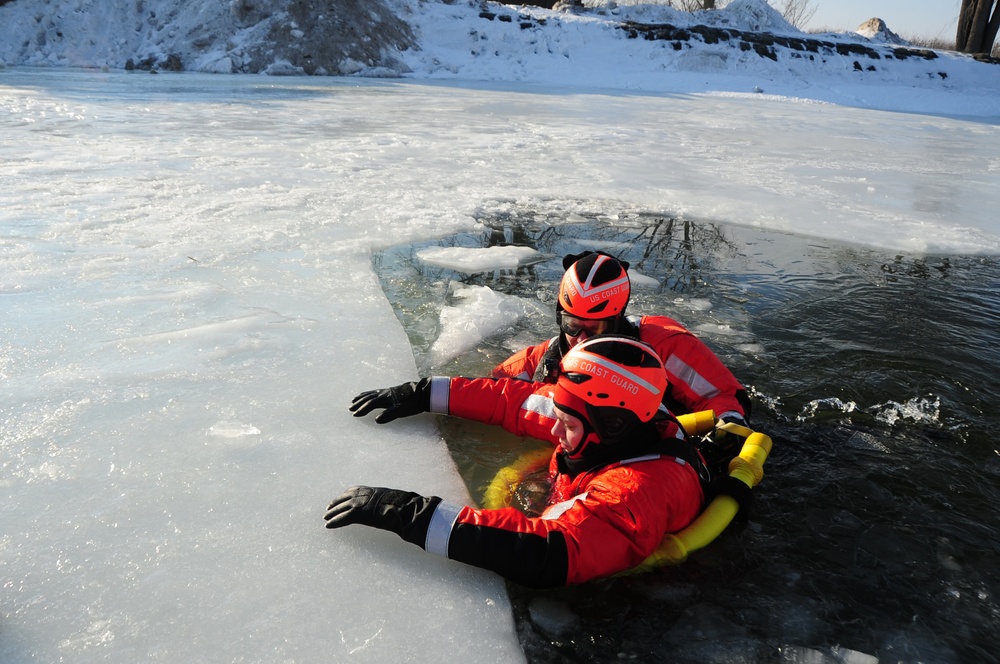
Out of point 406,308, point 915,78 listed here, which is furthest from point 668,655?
point 915,78

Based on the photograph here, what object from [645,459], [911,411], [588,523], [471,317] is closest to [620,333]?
[645,459]

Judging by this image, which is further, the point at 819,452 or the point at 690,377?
the point at 690,377

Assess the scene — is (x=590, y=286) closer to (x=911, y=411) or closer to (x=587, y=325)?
(x=587, y=325)

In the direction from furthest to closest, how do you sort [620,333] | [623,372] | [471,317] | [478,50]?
[478,50], [471,317], [620,333], [623,372]

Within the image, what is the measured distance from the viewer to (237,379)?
308 centimetres

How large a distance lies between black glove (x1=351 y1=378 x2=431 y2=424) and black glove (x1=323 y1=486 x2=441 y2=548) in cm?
65

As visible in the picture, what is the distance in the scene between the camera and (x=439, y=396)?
2.99 meters

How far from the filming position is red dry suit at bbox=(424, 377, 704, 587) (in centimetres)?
208

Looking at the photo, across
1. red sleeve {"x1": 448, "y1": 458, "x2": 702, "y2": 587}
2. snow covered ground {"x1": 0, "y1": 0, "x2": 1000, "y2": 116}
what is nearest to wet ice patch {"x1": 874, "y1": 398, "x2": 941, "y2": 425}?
red sleeve {"x1": 448, "y1": 458, "x2": 702, "y2": 587}

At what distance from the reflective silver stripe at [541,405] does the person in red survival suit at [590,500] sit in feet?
1.19

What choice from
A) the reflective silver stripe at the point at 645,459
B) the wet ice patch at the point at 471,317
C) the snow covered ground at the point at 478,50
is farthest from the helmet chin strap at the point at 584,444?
the snow covered ground at the point at 478,50

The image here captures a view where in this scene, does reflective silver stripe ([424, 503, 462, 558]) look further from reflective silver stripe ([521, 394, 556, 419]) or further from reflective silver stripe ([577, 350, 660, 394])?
reflective silver stripe ([521, 394, 556, 419])

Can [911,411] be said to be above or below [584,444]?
below

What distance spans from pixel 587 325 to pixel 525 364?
421 millimetres
